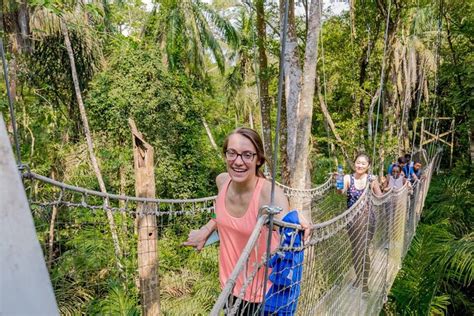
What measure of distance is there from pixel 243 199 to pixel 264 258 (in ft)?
0.56

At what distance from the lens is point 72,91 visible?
18.1ft

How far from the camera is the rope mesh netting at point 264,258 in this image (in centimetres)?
100

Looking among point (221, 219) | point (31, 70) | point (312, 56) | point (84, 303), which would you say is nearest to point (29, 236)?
point (221, 219)

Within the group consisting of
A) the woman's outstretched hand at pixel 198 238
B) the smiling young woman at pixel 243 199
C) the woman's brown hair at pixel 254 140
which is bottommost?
the woman's outstretched hand at pixel 198 238

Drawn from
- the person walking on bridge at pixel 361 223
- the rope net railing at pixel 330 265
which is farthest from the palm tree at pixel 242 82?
the person walking on bridge at pixel 361 223

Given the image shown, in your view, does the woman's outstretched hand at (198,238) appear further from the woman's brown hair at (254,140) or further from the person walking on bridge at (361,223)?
the person walking on bridge at (361,223)

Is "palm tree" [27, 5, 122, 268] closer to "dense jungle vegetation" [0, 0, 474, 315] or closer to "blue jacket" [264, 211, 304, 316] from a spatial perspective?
"dense jungle vegetation" [0, 0, 474, 315]

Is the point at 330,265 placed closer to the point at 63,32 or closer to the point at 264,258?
the point at 264,258

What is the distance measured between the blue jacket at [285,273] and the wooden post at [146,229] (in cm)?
147

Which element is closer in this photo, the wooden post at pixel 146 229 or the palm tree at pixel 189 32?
the wooden post at pixel 146 229

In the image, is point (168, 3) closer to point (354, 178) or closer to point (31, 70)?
point (31, 70)

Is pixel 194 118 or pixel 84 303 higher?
pixel 194 118

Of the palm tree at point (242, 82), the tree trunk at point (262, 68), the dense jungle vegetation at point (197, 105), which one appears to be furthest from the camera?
the palm tree at point (242, 82)

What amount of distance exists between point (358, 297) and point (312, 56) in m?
1.64
